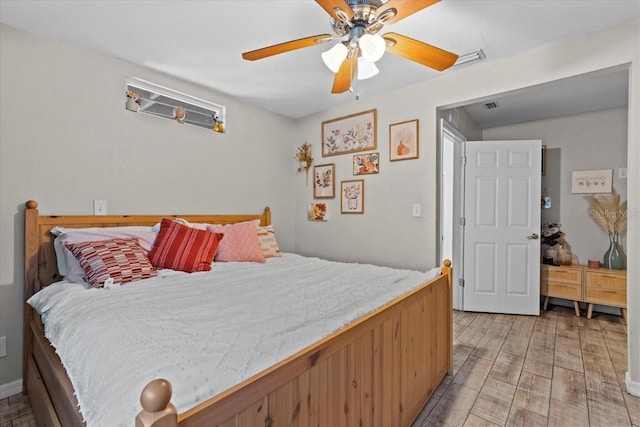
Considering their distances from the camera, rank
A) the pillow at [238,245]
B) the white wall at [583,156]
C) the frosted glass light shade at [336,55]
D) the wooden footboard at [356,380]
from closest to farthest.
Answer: the wooden footboard at [356,380] → the frosted glass light shade at [336,55] → the pillow at [238,245] → the white wall at [583,156]

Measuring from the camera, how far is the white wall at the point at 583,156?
11.5 ft

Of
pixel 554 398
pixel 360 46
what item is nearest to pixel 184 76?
pixel 360 46

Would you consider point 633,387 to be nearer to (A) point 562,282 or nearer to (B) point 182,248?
(A) point 562,282

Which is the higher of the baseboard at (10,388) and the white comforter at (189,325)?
the white comforter at (189,325)

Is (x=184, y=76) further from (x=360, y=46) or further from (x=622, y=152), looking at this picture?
(x=622, y=152)

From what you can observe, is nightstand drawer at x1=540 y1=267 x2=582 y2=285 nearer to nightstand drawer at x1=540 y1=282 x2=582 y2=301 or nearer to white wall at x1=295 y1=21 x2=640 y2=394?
nightstand drawer at x1=540 y1=282 x2=582 y2=301

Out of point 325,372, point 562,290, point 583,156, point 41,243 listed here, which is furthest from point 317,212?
point 583,156

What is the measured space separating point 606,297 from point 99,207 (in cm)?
482

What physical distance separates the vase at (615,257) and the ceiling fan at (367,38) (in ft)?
10.7

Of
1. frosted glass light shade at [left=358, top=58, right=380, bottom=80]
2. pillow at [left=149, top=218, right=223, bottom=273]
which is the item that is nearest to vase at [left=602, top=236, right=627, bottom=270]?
frosted glass light shade at [left=358, top=58, right=380, bottom=80]

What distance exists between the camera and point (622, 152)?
3.44 meters

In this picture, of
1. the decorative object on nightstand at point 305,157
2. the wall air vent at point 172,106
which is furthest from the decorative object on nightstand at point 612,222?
the wall air vent at point 172,106

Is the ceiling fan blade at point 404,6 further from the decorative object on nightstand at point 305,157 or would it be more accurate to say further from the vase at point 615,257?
the vase at point 615,257

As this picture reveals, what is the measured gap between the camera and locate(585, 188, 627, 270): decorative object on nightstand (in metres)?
3.33
